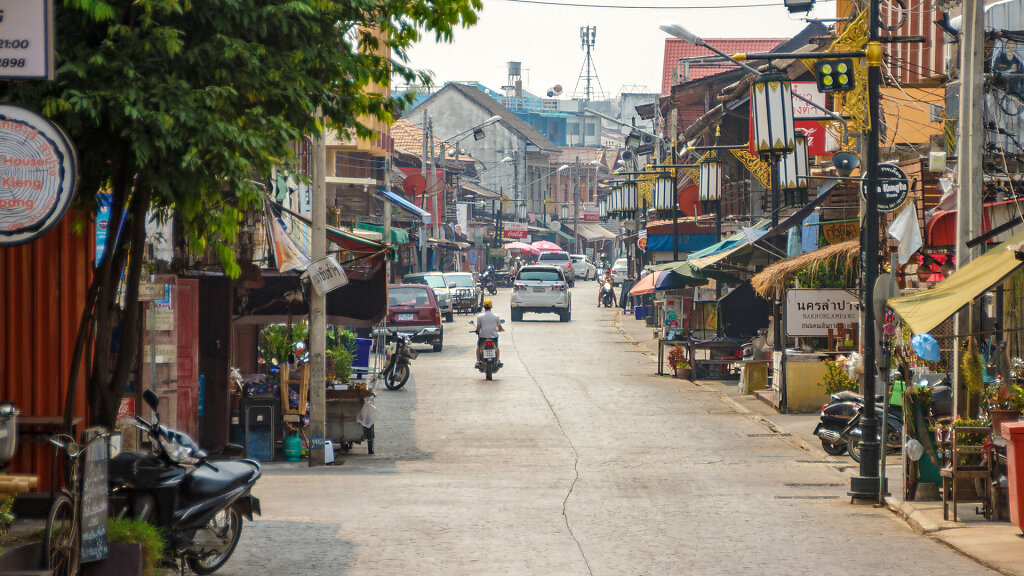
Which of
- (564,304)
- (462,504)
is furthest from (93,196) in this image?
(564,304)

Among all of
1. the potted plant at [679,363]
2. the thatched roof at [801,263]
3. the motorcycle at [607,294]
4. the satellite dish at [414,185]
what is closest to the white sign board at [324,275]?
the thatched roof at [801,263]

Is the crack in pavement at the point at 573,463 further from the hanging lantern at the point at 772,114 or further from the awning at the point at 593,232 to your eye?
the awning at the point at 593,232

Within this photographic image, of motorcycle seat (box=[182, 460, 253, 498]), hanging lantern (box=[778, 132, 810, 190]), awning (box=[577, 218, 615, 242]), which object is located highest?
awning (box=[577, 218, 615, 242])

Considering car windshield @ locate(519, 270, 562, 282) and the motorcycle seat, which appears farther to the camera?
car windshield @ locate(519, 270, 562, 282)

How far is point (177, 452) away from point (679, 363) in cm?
2038

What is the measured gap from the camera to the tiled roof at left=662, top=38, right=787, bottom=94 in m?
54.8

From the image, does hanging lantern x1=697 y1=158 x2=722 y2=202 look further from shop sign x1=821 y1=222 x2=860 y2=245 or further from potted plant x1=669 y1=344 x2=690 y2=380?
shop sign x1=821 y1=222 x2=860 y2=245

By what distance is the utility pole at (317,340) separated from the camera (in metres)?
16.1

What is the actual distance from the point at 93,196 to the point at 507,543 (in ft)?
15.3

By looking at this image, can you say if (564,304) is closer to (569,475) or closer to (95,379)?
(569,475)

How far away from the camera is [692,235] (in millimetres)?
41375

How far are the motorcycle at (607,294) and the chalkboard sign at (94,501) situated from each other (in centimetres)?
4941

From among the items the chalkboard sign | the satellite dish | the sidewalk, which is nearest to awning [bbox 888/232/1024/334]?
the sidewalk

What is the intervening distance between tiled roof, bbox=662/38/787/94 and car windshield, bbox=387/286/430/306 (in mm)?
22468
